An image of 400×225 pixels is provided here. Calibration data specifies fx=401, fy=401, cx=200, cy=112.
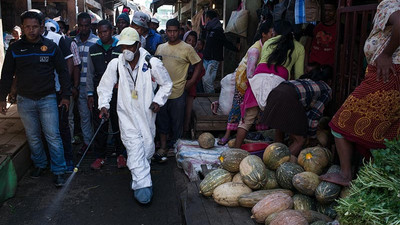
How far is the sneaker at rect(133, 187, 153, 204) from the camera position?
4996 millimetres

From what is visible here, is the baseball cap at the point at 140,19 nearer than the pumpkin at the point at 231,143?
No

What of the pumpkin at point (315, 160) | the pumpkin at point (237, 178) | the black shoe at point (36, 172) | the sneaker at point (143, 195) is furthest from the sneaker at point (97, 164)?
the pumpkin at point (315, 160)

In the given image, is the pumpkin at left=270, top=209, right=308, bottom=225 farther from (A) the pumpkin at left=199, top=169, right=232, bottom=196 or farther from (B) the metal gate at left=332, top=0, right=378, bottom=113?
(B) the metal gate at left=332, top=0, right=378, bottom=113

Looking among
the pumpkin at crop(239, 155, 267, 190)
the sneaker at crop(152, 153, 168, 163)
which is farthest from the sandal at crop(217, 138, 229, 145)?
the pumpkin at crop(239, 155, 267, 190)

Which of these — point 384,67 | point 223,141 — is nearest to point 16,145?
point 223,141

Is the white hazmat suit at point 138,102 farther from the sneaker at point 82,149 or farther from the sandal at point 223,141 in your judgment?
the sneaker at point 82,149

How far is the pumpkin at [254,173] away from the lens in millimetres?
3984

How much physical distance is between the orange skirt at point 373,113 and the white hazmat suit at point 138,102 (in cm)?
259

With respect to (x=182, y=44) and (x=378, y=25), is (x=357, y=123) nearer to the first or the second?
(x=378, y=25)

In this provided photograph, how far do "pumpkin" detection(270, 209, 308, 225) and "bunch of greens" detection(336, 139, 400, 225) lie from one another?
56cm

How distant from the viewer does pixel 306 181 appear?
3.69 metres

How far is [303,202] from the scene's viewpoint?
362 centimetres

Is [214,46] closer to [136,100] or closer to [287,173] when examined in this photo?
[136,100]

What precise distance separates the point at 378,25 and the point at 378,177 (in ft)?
4.65
